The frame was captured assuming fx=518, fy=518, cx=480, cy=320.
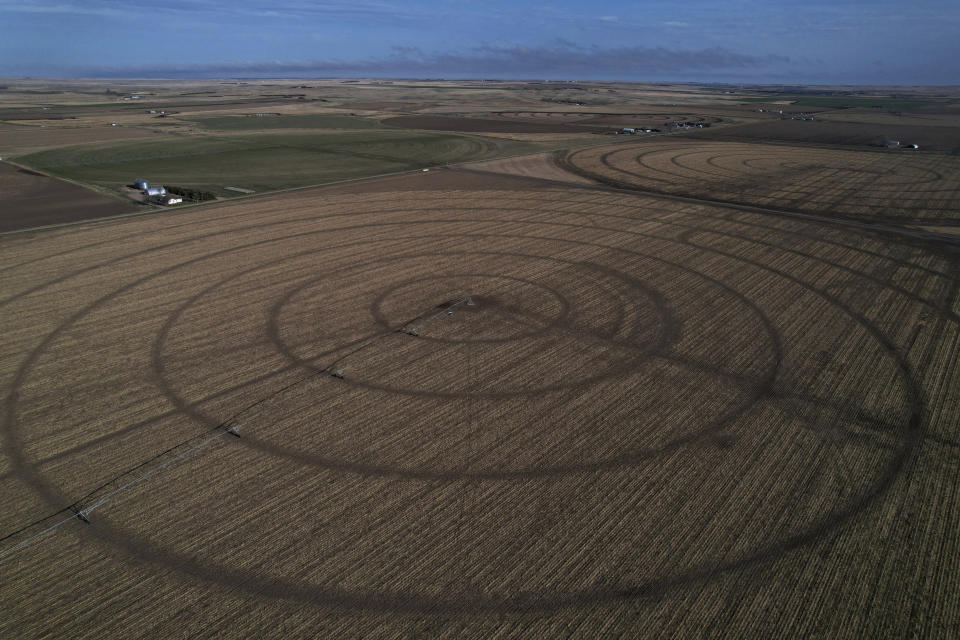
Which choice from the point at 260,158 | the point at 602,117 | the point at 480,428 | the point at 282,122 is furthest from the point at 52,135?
the point at 602,117

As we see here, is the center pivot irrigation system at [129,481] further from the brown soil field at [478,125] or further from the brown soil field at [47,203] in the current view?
the brown soil field at [478,125]

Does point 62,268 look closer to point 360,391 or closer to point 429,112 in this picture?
point 360,391

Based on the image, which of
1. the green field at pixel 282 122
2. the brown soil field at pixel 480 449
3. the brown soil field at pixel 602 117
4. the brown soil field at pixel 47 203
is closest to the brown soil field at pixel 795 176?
the brown soil field at pixel 480 449

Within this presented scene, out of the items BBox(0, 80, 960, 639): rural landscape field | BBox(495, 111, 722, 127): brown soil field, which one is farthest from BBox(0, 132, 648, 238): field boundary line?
BBox(495, 111, 722, 127): brown soil field

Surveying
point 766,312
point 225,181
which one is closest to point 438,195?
point 225,181

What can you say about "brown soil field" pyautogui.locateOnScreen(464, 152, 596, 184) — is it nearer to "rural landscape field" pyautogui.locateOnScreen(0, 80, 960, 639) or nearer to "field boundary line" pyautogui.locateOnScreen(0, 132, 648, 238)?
"field boundary line" pyautogui.locateOnScreen(0, 132, 648, 238)

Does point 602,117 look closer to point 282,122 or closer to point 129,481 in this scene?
point 282,122
